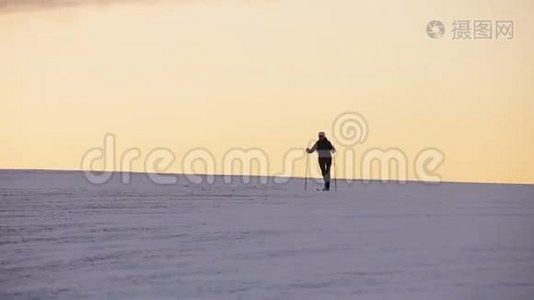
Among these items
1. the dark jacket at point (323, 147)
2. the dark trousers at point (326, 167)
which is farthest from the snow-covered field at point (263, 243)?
the dark jacket at point (323, 147)

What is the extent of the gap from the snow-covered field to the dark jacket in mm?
301

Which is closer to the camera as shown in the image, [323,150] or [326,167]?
[323,150]

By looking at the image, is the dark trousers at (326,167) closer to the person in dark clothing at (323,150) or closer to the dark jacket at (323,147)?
the person in dark clothing at (323,150)

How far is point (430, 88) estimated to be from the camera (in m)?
3.96

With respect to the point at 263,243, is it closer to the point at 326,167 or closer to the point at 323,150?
the point at 323,150

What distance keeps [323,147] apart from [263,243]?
0.99 m

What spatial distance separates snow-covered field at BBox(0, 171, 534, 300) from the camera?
2807 millimetres

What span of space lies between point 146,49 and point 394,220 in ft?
5.08

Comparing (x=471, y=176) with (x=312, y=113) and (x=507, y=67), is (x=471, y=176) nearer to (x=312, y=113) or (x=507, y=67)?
(x=507, y=67)

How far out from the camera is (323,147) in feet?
13.7

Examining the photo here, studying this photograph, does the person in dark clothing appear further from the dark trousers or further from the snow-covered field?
the snow-covered field

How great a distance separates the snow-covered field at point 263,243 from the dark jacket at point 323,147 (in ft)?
0.99

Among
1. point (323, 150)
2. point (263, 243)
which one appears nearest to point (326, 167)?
point (323, 150)

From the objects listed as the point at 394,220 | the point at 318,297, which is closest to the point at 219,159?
the point at 394,220
